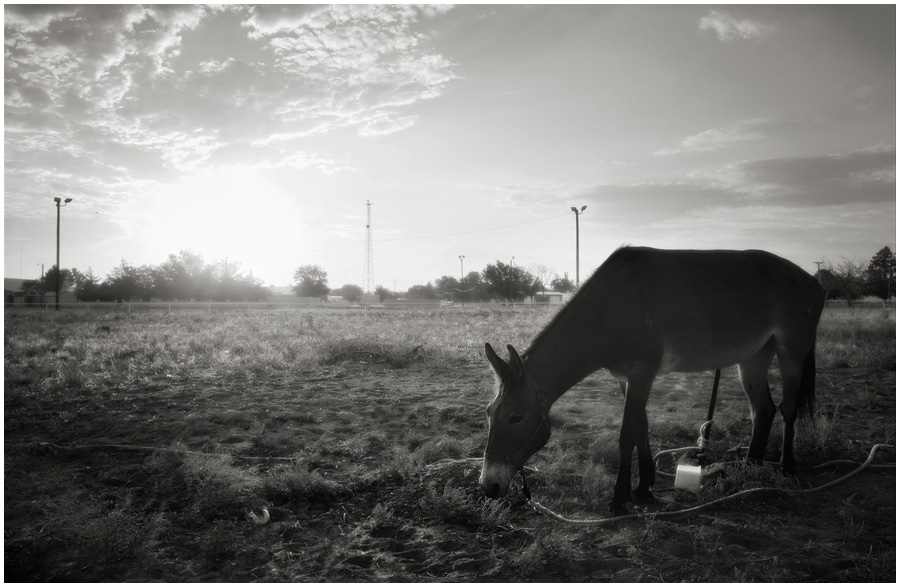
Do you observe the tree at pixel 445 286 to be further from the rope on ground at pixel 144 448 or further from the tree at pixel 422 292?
the rope on ground at pixel 144 448

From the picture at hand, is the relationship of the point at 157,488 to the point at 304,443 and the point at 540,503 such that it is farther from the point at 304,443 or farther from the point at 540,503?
the point at 540,503

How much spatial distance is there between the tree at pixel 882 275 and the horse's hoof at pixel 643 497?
66105mm

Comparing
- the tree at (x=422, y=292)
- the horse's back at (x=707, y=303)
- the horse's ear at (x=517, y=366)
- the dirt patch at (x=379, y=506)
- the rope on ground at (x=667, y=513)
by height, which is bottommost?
the dirt patch at (x=379, y=506)

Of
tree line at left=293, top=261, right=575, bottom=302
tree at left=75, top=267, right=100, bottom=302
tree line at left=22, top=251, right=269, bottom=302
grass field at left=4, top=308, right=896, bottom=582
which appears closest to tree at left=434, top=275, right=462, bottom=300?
tree line at left=293, top=261, right=575, bottom=302

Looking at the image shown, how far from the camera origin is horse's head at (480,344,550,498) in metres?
3.97

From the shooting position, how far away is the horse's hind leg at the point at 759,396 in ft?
17.6

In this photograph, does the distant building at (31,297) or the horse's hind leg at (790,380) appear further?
the distant building at (31,297)

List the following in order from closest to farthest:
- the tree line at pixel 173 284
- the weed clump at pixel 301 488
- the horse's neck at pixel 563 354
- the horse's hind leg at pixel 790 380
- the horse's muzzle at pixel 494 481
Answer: the horse's muzzle at pixel 494 481
the horse's neck at pixel 563 354
the weed clump at pixel 301 488
the horse's hind leg at pixel 790 380
the tree line at pixel 173 284

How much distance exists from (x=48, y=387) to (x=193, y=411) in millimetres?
3943

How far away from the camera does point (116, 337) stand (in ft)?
65.3

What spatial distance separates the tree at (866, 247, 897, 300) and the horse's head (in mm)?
67100

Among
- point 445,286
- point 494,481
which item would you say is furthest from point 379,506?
point 445,286

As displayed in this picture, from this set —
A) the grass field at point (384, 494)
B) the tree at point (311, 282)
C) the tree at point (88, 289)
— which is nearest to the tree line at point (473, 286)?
the tree at point (311, 282)

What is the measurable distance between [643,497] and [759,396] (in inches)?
80.8
